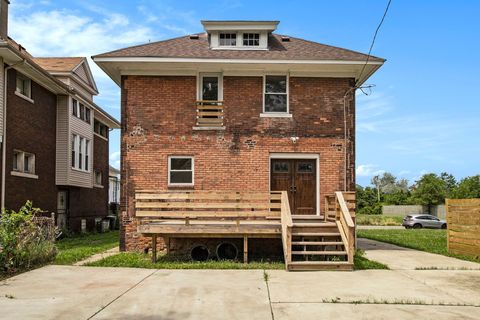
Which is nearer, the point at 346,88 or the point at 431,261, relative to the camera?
the point at 431,261

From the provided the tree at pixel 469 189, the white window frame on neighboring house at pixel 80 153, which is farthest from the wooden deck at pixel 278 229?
the tree at pixel 469 189

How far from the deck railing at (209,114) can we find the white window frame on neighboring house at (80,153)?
A: 1155 centimetres

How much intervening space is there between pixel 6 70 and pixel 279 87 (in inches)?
397

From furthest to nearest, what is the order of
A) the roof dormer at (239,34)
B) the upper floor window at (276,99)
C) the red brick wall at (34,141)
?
the red brick wall at (34,141), the roof dormer at (239,34), the upper floor window at (276,99)

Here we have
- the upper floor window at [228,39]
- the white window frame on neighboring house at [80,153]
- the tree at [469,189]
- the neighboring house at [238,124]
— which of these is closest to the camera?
the neighboring house at [238,124]

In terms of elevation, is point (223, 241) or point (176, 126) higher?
point (176, 126)

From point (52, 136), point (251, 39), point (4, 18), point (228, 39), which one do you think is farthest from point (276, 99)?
point (4, 18)

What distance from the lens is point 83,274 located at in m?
10.4

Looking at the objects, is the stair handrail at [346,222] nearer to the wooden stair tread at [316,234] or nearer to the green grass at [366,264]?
the wooden stair tread at [316,234]

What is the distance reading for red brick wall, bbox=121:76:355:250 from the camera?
585 inches

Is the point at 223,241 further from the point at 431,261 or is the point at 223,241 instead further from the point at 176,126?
the point at 431,261

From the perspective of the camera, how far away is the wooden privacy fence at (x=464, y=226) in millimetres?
13906

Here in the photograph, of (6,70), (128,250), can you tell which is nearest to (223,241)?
(128,250)

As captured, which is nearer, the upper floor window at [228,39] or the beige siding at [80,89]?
the upper floor window at [228,39]
